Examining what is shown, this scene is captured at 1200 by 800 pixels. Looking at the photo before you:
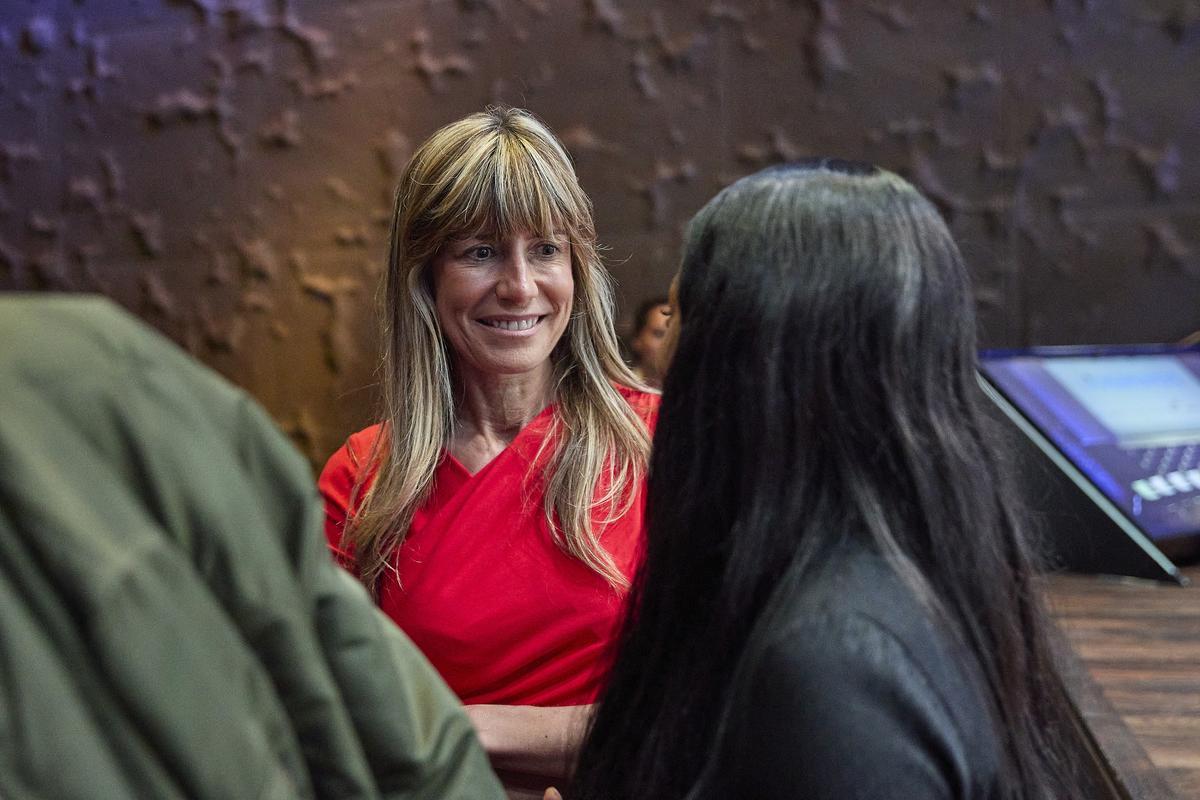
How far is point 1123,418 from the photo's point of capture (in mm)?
1839

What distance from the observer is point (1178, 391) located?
1942 millimetres

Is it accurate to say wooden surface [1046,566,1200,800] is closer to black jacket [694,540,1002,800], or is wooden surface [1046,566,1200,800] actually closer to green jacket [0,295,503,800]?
black jacket [694,540,1002,800]

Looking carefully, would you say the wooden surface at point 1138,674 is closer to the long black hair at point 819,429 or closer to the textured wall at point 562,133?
the long black hair at point 819,429

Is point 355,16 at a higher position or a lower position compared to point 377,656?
higher

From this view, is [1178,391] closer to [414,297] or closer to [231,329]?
[414,297]

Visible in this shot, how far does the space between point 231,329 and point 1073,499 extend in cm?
297

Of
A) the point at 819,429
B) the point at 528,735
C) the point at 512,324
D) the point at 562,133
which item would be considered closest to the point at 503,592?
the point at 528,735

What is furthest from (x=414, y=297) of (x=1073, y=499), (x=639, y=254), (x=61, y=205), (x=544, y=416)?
(x=61, y=205)

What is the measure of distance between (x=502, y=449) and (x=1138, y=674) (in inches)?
33.3

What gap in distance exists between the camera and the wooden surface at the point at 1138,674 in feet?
3.23

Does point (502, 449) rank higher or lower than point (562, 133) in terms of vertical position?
lower

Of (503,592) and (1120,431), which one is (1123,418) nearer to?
(1120,431)

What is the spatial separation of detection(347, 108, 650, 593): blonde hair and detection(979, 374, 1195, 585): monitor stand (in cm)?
64

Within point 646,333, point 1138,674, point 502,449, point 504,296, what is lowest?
point 646,333
